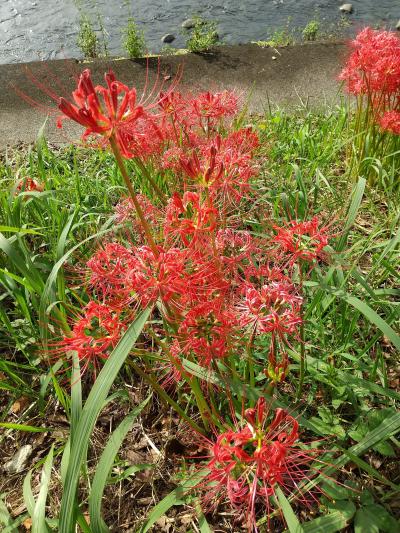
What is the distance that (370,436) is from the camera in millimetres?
1365

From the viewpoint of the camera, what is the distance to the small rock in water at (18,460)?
6.14ft

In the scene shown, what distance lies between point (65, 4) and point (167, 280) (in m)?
8.34

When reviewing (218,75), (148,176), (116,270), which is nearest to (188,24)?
(218,75)

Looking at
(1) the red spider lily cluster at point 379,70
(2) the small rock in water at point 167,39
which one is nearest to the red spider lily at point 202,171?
(1) the red spider lily cluster at point 379,70

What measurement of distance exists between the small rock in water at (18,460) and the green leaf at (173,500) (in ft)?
2.16

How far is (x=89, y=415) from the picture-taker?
1.02 m

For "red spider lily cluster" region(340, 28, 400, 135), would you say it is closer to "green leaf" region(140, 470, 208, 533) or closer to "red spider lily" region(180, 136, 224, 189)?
"red spider lily" region(180, 136, 224, 189)

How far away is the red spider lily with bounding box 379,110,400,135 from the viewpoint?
266 cm

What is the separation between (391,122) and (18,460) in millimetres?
2547

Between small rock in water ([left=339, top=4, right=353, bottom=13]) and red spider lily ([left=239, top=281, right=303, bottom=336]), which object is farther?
small rock in water ([left=339, top=4, right=353, bottom=13])

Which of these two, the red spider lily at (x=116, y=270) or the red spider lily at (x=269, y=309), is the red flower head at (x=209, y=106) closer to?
the red spider lily at (x=116, y=270)

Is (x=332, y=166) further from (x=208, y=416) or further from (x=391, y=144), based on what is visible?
(x=208, y=416)

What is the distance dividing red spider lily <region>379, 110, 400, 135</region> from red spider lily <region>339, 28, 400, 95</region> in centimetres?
13

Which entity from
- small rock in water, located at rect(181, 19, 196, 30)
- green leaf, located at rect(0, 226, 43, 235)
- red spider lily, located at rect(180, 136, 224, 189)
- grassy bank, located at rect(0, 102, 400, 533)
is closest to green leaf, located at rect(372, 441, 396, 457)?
grassy bank, located at rect(0, 102, 400, 533)
